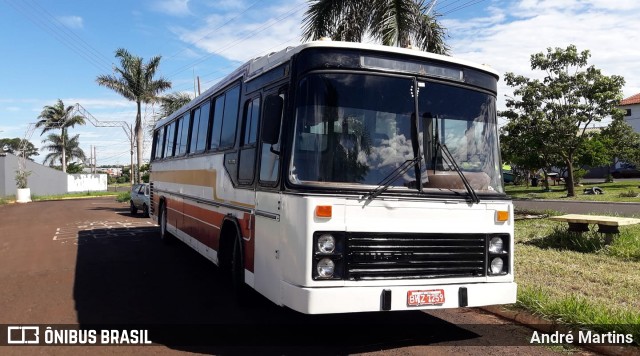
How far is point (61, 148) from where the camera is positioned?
234ft

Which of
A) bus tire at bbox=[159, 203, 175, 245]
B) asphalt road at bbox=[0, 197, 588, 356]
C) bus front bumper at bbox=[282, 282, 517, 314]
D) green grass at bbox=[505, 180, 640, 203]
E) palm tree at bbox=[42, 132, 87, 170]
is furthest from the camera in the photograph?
palm tree at bbox=[42, 132, 87, 170]

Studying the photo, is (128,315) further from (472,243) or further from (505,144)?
(505,144)

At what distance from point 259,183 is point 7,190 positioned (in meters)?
49.3

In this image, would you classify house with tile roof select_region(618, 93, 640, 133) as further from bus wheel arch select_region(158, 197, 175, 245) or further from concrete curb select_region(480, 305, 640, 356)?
concrete curb select_region(480, 305, 640, 356)

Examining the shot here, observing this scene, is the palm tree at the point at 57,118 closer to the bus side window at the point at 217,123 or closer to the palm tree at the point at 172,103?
the palm tree at the point at 172,103

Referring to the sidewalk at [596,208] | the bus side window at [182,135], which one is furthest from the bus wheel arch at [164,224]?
the sidewalk at [596,208]

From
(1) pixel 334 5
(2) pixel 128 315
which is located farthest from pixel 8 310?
(1) pixel 334 5

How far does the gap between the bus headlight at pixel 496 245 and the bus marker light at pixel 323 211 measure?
1.83m

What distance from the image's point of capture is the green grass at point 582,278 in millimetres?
5562

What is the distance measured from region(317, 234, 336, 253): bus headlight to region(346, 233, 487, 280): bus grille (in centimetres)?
15

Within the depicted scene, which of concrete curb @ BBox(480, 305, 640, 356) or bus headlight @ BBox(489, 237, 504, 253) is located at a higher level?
bus headlight @ BBox(489, 237, 504, 253)

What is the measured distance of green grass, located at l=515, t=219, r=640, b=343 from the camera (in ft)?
18.2

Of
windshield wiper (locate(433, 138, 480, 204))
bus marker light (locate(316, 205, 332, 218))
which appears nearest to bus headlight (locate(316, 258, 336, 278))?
bus marker light (locate(316, 205, 332, 218))

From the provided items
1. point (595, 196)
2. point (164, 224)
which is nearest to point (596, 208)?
point (595, 196)
